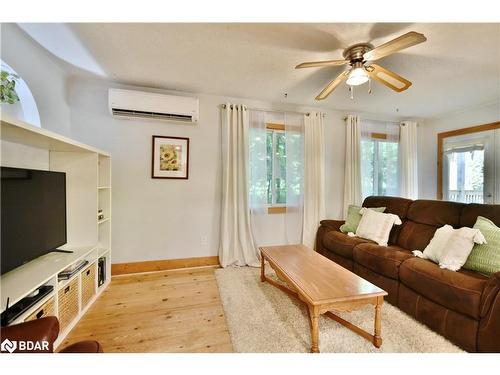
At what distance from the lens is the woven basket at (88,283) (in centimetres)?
191

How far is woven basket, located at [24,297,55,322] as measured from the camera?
51.9 inches

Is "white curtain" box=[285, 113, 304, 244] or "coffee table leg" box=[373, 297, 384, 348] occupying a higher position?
"white curtain" box=[285, 113, 304, 244]

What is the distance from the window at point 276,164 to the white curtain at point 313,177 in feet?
1.09

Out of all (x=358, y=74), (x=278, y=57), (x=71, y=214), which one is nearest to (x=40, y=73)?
(x=71, y=214)

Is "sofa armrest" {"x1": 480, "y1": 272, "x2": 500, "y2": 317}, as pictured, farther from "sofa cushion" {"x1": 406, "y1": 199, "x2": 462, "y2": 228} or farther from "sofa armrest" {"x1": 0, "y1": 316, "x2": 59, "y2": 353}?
"sofa armrest" {"x1": 0, "y1": 316, "x2": 59, "y2": 353}

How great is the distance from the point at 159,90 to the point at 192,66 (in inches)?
32.1

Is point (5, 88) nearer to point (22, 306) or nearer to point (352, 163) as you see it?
point (22, 306)

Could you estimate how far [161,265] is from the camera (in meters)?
2.85

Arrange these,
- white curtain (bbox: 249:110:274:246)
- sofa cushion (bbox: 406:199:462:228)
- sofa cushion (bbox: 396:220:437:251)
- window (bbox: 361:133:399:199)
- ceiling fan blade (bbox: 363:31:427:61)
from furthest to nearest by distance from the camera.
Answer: window (bbox: 361:133:399:199)
white curtain (bbox: 249:110:274:246)
sofa cushion (bbox: 396:220:437:251)
sofa cushion (bbox: 406:199:462:228)
ceiling fan blade (bbox: 363:31:427:61)

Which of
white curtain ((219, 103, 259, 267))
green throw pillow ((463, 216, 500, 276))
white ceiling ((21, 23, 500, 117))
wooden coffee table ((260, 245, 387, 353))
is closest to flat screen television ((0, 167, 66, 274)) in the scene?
white ceiling ((21, 23, 500, 117))

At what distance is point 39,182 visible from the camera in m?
1.61

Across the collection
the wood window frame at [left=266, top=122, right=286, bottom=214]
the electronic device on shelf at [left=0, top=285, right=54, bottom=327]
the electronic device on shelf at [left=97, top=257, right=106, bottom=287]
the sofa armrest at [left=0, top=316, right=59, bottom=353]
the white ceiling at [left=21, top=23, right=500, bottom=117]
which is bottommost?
the electronic device on shelf at [left=97, top=257, right=106, bottom=287]
